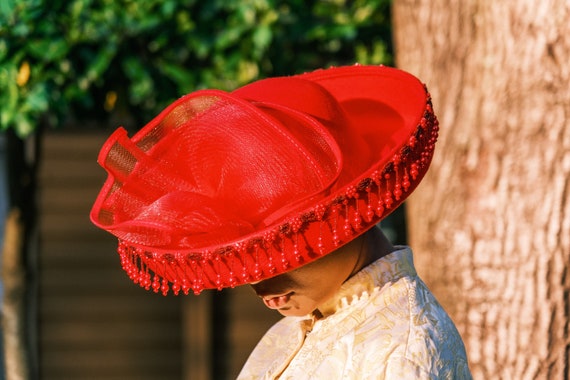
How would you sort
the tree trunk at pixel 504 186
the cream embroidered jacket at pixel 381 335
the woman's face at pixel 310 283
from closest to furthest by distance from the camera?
the cream embroidered jacket at pixel 381 335
the woman's face at pixel 310 283
the tree trunk at pixel 504 186

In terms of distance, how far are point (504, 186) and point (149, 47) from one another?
1.59 meters

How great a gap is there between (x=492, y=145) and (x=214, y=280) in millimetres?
1616

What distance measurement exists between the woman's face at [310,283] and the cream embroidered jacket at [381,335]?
1.1 inches

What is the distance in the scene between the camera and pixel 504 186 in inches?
125

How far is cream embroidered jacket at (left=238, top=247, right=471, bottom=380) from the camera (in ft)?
5.90

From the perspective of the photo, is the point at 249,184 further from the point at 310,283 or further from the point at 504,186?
the point at 504,186

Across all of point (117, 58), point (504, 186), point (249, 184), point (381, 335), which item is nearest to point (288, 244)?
point (249, 184)

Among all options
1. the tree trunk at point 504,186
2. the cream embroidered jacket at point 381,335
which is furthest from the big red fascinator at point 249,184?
the tree trunk at point 504,186

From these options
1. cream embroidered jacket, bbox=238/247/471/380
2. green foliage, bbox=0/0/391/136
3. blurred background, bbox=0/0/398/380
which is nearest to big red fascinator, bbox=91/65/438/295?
cream embroidered jacket, bbox=238/247/471/380

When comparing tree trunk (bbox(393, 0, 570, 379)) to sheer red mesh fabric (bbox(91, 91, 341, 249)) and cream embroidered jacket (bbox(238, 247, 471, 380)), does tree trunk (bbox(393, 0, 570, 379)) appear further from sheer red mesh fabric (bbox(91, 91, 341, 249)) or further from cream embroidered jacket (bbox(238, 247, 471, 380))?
sheer red mesh fabric (bbox(91, 91, 341, 249))

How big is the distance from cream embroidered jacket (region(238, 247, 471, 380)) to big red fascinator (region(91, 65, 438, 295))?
6.0 inches

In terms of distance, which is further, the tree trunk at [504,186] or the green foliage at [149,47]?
the green foliage at [149,47]

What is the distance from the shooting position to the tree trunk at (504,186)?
3102mm

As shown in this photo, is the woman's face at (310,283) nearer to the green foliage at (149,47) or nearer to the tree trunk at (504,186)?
the tree trunk at (504,186)
